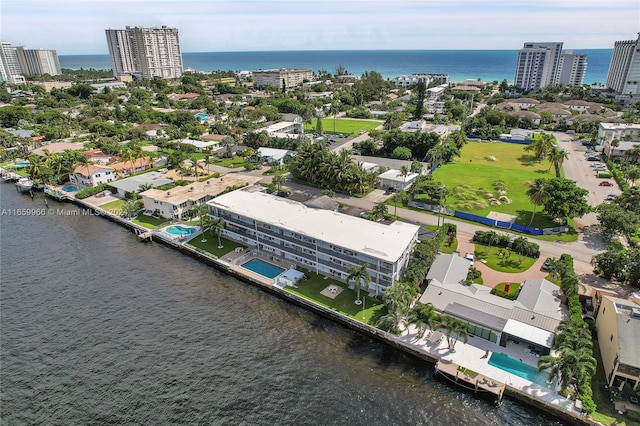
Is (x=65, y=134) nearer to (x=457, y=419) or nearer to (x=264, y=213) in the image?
(x=264, y=213)

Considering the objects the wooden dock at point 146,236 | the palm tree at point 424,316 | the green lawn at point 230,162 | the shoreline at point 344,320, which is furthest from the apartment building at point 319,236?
the green lawn at point 230,162

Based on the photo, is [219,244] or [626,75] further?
[626,75]

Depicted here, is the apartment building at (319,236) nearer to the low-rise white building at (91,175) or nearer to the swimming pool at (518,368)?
the swimming pool at (518,368)

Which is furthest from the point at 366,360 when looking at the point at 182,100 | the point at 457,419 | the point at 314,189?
the point at 182,100

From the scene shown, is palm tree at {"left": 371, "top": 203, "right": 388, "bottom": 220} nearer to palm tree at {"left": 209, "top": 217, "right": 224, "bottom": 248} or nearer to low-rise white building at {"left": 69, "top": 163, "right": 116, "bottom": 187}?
palm tree at {"left": 209, "top": 217, "right": 224, "bottom": 248}

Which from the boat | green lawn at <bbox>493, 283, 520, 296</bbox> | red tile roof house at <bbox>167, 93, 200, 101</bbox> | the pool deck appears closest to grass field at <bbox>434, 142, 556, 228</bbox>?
green lawn at <bbox>493, 283, 520, 296</bbox>

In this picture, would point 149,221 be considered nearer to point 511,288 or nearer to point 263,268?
point 263,268
